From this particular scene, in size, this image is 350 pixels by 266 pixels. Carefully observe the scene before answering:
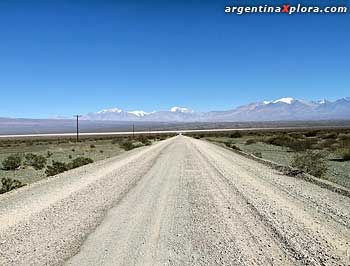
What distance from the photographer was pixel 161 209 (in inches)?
411

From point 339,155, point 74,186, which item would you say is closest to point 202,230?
point 74,186

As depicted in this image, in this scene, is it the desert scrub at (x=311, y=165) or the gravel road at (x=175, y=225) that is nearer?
the gravel road at (x=175, y=225)

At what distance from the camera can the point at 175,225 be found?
8.68m

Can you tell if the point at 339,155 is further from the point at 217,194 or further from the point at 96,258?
the point at 96,258

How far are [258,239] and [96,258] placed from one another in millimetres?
2856

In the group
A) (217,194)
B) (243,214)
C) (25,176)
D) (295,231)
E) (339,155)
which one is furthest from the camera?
(339,155)

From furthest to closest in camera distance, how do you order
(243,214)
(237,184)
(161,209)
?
1. (237,184)
2. (161,209)
3. (243,214)

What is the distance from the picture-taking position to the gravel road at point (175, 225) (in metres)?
6.59

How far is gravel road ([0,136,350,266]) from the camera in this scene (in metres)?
6.59

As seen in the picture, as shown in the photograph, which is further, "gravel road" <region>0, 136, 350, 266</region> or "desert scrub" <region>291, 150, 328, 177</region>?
"desert scrub" <region>291, 150, 328, 177</region>

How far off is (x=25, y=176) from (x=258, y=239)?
17249 millimetres

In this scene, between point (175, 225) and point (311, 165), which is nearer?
point (175, 225)

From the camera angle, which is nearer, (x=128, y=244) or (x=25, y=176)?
(x=128, y=244)

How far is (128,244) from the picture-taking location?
7242mm
